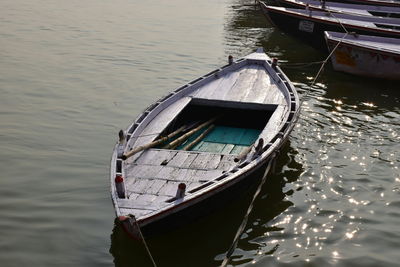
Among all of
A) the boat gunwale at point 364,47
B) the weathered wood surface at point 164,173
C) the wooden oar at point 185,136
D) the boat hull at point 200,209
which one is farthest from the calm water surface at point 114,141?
the wooden oar at point 185,136

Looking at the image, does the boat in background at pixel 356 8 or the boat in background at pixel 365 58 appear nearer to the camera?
the boat in background at pixel 365 58

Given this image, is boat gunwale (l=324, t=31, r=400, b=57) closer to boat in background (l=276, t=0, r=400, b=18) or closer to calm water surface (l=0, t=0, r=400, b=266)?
calm water surface (l=0, t=0, r=400, b=266)

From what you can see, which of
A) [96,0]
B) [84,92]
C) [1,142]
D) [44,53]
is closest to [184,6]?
[96,0]

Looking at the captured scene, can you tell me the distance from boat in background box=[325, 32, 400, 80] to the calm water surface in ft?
1.57

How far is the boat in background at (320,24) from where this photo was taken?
57.1 ft

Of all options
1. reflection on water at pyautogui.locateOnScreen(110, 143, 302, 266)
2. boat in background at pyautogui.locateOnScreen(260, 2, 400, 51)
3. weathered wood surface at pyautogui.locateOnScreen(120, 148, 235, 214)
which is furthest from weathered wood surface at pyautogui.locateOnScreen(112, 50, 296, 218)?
boat in background at pyautogui.locateOnScreen(260, 2, 400, 51)

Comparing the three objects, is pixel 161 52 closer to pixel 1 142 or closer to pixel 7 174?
pixel 1 142

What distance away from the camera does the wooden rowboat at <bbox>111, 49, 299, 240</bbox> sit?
6410 millimetres

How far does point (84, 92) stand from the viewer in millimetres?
13555

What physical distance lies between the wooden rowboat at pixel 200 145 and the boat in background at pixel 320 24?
571 centimetres

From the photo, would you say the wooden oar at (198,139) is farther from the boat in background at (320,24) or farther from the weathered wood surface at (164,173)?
the boat in background at (320,24)

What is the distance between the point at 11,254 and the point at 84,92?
724 centimetres

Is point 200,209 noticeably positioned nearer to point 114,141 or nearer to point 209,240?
point 209,240

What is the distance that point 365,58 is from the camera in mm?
15172
